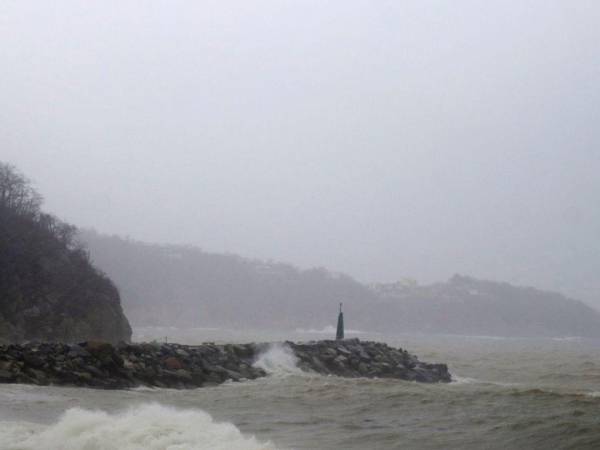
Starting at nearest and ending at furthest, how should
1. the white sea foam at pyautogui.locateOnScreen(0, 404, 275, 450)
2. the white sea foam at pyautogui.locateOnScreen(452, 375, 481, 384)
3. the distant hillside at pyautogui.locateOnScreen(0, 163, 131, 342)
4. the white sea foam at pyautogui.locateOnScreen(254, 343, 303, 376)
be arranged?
the white sea foam at pyautogui.locateOnScreen(0, 404, 275, 450), the white sea foam at pyautogui.locateOnScreen(254, 343, 303, 376), the white sea foam at pyautogui.locateOnScreen(452, 375, 481, 384), the distant hillside at pyautogui.locateOnScreen(0, 163, 131, 342)

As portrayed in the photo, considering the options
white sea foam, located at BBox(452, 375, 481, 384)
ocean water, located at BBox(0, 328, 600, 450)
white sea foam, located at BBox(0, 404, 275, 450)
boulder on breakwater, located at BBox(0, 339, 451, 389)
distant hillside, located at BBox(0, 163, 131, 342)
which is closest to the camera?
white sea foam, located at BBox(0, 404, 275, 450)

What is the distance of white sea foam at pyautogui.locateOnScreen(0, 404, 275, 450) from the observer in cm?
1127

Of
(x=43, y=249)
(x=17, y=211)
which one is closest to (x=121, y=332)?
(x=43, y=249)

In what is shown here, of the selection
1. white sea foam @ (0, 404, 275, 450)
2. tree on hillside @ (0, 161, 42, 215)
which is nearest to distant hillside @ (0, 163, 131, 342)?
tree on hillside @ (0, 161, 42, 215)

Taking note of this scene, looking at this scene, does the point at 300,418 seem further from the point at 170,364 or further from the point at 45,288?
the point at 45,288

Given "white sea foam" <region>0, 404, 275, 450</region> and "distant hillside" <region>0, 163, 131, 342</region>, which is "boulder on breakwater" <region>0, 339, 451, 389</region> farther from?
"distant hillside" <region>0, 163, 131, 342</region>

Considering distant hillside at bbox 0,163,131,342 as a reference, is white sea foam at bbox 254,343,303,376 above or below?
below

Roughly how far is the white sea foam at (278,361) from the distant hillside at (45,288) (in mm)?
16349

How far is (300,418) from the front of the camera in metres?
15.2

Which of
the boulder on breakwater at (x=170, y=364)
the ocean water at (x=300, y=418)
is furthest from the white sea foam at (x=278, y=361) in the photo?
the ocean water at (x=300, y=418)

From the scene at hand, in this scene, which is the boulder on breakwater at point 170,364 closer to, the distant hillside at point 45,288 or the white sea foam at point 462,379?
the white sea foam at point 462,379

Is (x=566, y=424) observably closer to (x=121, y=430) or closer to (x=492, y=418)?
(x=492, y=418)

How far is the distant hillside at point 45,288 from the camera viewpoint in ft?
137

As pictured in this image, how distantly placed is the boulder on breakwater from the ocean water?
1.21 m
